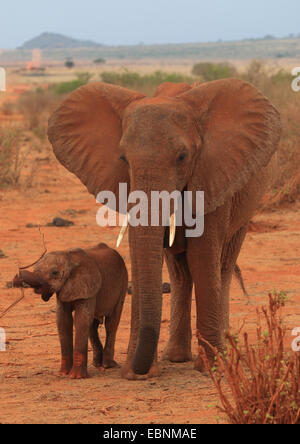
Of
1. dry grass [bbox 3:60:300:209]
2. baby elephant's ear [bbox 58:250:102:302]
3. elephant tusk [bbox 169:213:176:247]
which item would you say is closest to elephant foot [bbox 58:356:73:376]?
baby elephant's ear [bbox 58:250:102:302]

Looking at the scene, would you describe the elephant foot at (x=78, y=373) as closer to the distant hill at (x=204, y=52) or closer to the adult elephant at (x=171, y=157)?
the adult elephant at (x=171, y=157)

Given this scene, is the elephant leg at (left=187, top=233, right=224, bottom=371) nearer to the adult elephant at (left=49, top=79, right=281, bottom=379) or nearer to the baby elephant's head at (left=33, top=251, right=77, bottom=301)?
the adult elephant at (left=49, top=79, right=281, bottom=379)

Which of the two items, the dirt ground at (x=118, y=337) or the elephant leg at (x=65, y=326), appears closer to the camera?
the dirt ground at (x=118, y=337)

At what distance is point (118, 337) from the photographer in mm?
7023

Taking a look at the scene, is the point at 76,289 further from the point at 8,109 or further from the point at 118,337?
the point at 8,109

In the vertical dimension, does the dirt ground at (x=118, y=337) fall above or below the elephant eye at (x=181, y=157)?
below

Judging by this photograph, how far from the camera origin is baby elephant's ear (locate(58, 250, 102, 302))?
5.52 meters

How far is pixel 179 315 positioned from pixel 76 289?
1229 millimetres

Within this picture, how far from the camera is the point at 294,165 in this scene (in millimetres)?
13164

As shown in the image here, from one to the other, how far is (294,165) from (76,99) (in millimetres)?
7736

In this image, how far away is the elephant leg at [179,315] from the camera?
6.32 m
